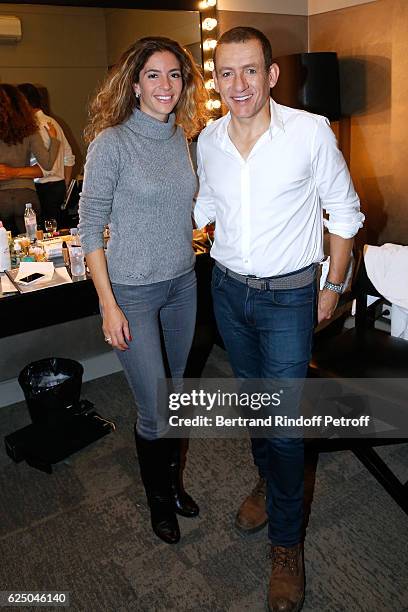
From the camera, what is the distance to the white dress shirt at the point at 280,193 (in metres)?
1.28

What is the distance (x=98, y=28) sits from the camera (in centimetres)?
220

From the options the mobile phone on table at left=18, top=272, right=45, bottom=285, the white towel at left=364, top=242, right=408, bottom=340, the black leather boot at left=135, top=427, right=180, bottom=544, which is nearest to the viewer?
the black leather boot at left=135, top=427, right=180, bottom=544

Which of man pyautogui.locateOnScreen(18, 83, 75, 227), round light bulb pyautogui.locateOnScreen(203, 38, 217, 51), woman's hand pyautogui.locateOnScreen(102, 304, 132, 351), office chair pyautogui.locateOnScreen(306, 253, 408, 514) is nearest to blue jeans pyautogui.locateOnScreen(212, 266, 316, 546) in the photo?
woman's hand pyautogui.locateOnScreen(102, 304, 132, 351)

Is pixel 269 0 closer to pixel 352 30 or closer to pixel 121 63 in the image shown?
pixel 352 30

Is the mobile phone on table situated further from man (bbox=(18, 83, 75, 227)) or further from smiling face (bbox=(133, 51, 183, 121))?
smiling face (bbox=(133, 51, 183, 121))

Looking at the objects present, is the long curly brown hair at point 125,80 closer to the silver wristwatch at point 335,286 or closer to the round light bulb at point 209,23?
the silver wristwatch at point 335,286

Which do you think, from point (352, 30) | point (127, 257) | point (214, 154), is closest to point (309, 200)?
point (214, 154)

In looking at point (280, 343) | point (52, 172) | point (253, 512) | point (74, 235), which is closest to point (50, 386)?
point (74, 235)

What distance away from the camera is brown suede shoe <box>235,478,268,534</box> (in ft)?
5.42

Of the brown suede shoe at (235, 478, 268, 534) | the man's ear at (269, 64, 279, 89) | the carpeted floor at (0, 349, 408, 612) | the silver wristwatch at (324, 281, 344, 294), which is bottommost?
the carpeted floor at (0, 349, 408, 612)

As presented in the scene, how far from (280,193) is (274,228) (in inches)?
3.4

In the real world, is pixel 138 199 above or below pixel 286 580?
above

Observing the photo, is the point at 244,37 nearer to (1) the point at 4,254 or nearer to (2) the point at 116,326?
(2) the point at 116,326

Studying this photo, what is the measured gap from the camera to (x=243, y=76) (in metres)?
1.25
